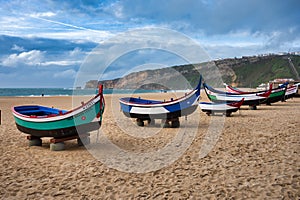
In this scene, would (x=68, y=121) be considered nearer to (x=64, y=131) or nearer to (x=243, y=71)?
(x=64, y=131)

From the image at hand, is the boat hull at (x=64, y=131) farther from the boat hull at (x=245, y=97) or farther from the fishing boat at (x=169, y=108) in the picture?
the boat hull at (x=245, y=97)

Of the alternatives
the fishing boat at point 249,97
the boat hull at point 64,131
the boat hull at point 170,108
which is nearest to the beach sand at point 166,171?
the boat hull at point 64,131

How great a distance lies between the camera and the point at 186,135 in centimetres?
966

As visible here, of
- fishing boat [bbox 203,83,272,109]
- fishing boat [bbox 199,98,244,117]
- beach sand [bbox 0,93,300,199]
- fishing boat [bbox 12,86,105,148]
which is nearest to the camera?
beach sand [bbox 0,93,300,199]

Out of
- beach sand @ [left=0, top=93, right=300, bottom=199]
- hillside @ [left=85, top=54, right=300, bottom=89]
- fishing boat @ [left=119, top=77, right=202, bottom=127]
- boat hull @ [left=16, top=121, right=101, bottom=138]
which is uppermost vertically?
hillside @ [left=85, top=54, right=300, bottom=89]

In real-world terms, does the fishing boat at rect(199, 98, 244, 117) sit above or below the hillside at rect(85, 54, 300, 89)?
below

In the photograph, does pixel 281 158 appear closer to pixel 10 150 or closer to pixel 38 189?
pixel 38 189

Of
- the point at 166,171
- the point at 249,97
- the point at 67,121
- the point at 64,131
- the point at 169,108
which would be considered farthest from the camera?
the point at 249,97

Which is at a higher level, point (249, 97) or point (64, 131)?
point (249, 97)

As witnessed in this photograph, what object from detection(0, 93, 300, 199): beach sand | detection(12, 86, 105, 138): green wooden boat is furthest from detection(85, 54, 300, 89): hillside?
detection(12, 86, 105, 138): green wooden boat

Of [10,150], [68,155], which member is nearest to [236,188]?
[68,155]

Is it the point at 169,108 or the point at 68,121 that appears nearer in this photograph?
the point at 68,121

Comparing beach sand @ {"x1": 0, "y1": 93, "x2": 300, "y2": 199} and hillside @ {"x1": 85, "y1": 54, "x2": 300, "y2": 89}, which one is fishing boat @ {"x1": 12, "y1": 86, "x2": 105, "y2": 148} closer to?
beach sand @ {"x1": 0, "y1": 93, "x2": 300, "y2": 199}

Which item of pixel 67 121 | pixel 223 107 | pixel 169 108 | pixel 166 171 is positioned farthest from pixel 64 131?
pixel 223 107
